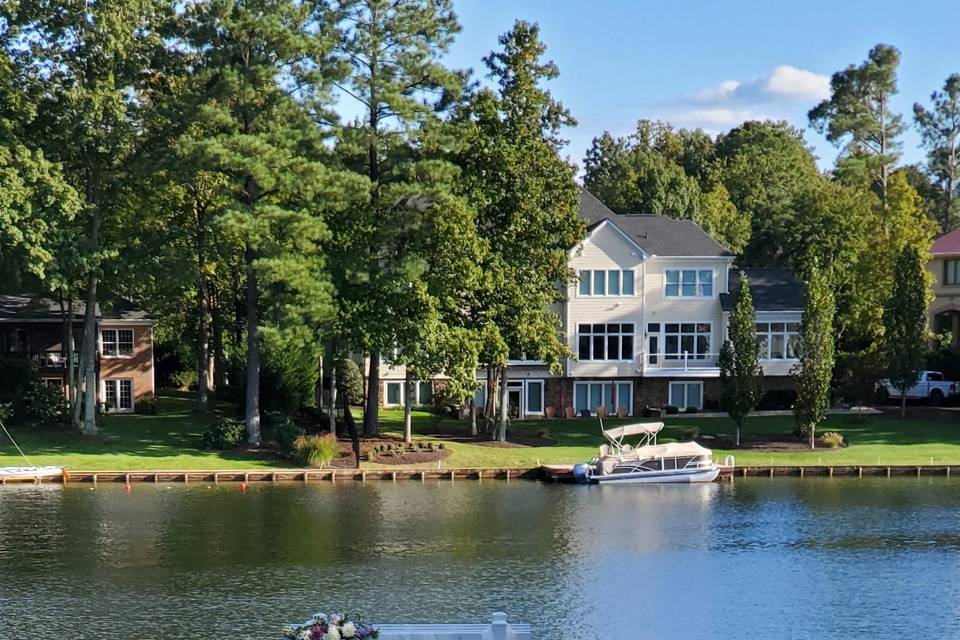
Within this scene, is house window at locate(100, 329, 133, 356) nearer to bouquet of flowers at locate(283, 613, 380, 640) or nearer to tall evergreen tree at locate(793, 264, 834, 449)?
tall evergreen tree at locate(793, 264, 834, 449)

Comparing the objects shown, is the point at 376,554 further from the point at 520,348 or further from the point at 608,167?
the point at 608,167

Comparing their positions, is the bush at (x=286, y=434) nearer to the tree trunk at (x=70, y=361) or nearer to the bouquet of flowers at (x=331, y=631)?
the tree trunk at (x=70, y=361)

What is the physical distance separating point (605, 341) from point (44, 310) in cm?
3424

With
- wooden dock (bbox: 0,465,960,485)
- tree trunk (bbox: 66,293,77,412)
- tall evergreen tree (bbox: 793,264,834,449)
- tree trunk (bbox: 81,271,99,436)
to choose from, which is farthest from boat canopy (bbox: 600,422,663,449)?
tree trunk (bbox: 66,293,77,412)

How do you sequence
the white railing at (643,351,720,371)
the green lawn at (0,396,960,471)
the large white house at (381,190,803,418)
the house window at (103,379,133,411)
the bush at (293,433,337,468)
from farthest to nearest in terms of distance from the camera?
the white railing at (643,351,720,371)
the large white house at (381,190,803,418)
the house window at (103,379,133,411)
the green lawn at (0,396,960,471)
the bush at (293,433,337,468)

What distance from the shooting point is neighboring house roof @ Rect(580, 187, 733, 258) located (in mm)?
68750

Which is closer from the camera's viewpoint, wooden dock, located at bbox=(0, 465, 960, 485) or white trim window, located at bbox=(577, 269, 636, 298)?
wooden dock, located at bbox=(0, 465, 960, 485)

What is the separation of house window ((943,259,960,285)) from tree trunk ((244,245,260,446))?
50639 millimetres

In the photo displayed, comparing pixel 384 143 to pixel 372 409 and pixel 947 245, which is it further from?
pixel 947 245

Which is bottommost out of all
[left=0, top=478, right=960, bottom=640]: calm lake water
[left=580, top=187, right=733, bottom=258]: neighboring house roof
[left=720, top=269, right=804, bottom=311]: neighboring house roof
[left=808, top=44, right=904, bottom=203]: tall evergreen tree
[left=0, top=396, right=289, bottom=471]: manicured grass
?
[left=0, top=478, right=960, bottom=640]: calm lake water

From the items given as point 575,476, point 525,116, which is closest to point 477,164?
point 525,116

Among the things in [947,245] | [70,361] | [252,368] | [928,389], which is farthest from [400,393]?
[947,245]

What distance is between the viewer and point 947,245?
263 feet

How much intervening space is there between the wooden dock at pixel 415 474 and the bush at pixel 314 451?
91 centimetres
